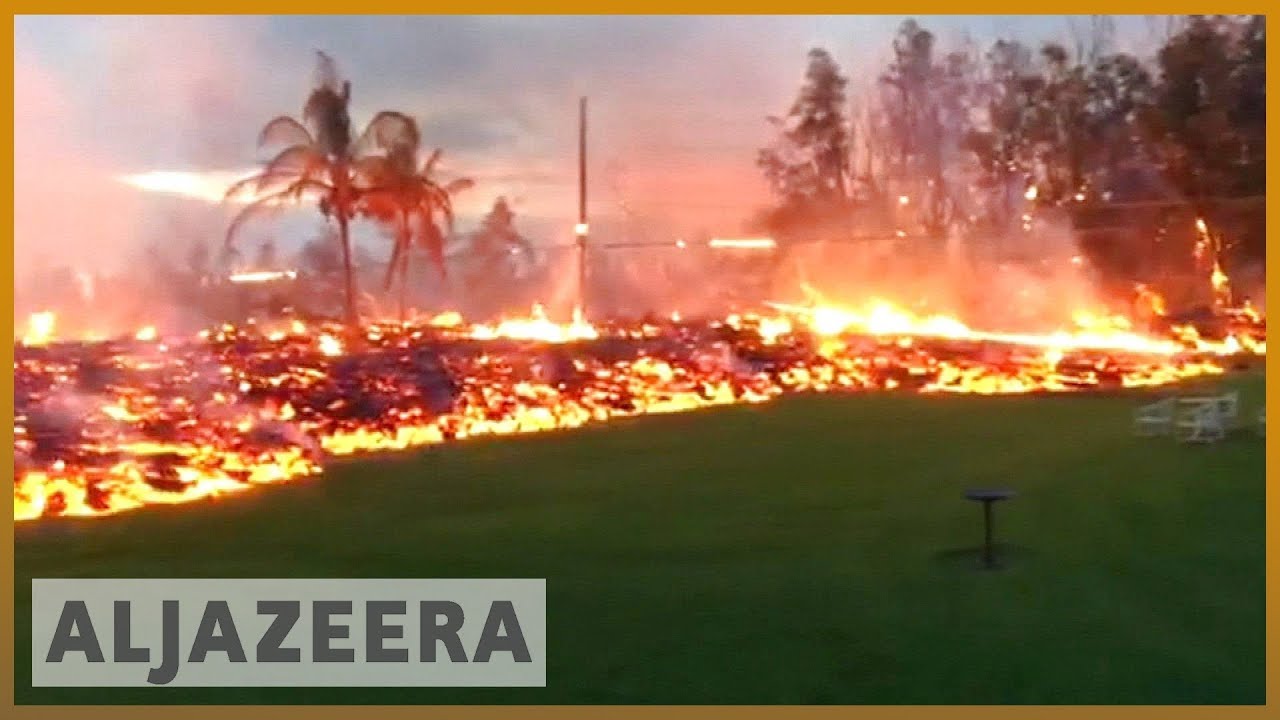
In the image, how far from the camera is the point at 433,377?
473 inches

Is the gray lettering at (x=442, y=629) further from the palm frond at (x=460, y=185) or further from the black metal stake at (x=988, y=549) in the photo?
the palm frond at (x=460, y=185)

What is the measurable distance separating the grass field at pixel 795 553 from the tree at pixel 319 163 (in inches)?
103

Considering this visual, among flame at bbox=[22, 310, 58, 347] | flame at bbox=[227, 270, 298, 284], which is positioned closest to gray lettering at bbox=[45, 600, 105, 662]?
flame at bbox=[22, 310, 58, 347]

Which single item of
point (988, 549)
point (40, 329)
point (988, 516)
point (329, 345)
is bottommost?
point (988, 549)

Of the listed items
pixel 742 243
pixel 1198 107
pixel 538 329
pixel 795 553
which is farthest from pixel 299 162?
pixel 1198 107

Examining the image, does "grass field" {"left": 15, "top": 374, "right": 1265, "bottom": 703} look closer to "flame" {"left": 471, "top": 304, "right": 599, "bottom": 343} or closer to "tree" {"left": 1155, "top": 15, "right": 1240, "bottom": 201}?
"flame" {"left": 471, "top": 304, "right": 599, "bottom": 343}

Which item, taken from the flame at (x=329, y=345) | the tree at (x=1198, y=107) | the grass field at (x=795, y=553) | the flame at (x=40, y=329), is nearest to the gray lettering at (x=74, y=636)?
the grass field at (x=795, y=553)

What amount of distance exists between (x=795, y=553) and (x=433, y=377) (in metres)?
4.71

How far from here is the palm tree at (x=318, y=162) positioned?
11.6 meters

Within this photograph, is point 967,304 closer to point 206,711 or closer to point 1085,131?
point 1085,131

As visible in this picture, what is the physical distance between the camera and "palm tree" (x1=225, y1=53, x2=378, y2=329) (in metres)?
11.6

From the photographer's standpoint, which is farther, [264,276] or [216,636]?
[264,276]

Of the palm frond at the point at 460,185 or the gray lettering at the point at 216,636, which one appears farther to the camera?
the palm frond at the point at 460,185

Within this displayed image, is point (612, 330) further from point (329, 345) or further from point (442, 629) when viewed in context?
point (442, 629)
